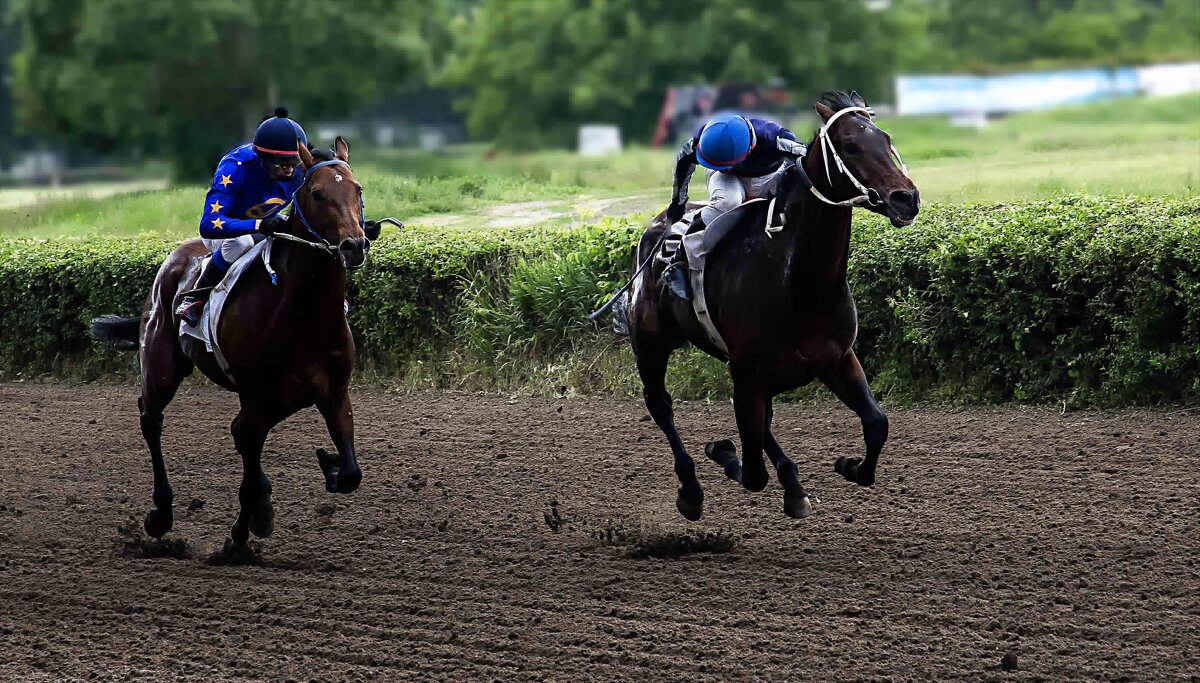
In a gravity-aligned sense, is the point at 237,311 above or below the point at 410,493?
above

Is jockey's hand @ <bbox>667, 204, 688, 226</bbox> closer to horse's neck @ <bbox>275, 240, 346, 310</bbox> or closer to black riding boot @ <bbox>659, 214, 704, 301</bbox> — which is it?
black riding boot @ <bbox>659, 214, 704, 301</bbox>

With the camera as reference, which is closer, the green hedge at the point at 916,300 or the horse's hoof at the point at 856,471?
the horse's hoof at the point at 856,471

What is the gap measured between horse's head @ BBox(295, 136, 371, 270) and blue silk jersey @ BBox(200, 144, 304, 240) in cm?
33

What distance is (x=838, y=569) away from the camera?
19.7 feet

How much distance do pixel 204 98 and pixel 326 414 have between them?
46.2ft

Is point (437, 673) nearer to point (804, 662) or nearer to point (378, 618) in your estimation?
point (378, 618)

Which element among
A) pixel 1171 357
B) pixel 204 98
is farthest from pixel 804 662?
pixel 204 98

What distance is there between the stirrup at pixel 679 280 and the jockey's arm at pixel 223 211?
6.28 feet

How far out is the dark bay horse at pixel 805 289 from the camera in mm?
5707

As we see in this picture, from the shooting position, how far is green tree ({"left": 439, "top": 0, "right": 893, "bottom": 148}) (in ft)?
71.7

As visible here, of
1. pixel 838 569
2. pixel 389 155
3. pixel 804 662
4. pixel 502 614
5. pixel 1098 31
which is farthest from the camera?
pixel 1098 31

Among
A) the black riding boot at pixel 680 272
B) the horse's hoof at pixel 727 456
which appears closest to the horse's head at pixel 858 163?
the black riding boot at pixel 680 272

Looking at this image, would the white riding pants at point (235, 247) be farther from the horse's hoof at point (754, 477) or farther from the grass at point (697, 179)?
the grass at point (697, 179)

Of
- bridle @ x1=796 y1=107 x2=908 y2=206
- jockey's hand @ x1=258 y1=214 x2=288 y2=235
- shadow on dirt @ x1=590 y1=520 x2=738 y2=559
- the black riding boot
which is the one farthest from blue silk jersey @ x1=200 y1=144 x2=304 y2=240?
bridle @ x1=796 y1=107 x2=908 y2=206
